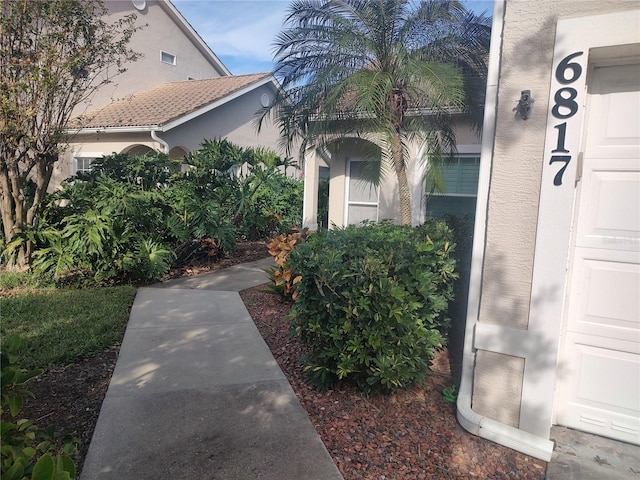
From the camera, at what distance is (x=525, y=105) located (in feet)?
9.51

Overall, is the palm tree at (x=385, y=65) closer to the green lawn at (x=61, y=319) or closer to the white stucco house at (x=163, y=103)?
the green lawn at (x=61, y=319)

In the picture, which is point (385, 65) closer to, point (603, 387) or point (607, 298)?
point (607, 298)

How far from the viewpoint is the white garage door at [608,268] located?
2.95 metres

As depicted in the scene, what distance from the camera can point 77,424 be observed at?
3.31 m

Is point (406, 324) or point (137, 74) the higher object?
point (137, 74)

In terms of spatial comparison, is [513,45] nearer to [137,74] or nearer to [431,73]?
[431,73]

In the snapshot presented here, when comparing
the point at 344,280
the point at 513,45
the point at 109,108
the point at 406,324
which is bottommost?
the point at 406,324

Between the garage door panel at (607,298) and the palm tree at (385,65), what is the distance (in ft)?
9.81

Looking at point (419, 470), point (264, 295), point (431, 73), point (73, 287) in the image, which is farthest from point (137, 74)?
point (419, 470)

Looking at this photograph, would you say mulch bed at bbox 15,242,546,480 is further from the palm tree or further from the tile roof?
the tile roof

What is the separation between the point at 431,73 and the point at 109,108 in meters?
13.4

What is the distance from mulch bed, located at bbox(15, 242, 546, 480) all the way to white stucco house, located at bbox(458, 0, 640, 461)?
0.71 ft

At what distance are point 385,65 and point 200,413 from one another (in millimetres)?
4874

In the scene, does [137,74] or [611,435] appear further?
[137,74]
